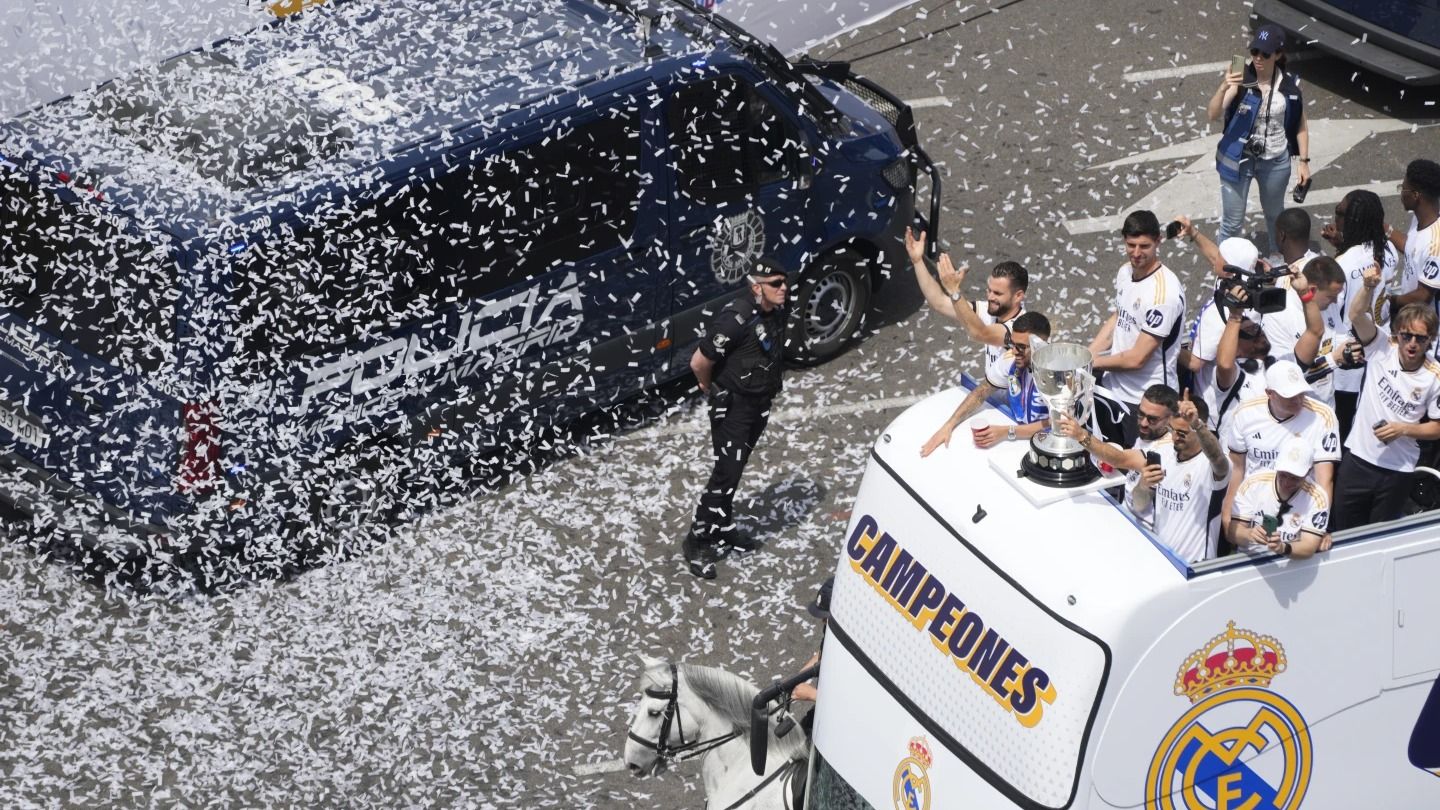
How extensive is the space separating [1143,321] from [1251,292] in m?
0.58

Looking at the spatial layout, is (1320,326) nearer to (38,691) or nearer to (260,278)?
(260,278)

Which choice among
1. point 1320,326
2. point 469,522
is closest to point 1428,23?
point 1320,326

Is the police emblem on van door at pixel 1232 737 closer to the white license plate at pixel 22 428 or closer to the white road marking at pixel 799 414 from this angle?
the white road marking at pixel 799 414

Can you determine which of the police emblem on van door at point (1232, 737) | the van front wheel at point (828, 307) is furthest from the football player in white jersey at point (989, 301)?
the van front wheel at point (828, 307)

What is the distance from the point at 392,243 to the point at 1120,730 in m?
4.98

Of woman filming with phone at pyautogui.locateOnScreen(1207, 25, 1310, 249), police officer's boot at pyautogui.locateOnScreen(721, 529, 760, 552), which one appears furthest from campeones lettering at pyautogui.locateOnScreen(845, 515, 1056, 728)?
woman filming with phone at pyautogui.locateOnScreen(1207, 25, 1310, 249)

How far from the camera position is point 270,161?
898 cm

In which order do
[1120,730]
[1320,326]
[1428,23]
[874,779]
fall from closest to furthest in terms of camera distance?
[1120,730] → [874,779] → [1320,326] → [1428,23]

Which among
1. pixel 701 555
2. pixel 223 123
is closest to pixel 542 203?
pixel 223 123

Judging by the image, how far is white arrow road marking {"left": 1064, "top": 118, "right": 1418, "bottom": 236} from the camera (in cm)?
1270

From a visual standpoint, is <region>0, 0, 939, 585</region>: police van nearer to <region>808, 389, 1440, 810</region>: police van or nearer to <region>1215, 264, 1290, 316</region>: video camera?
<region>1215, 264, 1290, 316</region>: video camera

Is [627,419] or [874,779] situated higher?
[874,779]

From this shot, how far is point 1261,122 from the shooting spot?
1122 cm

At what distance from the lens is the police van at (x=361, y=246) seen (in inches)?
343
